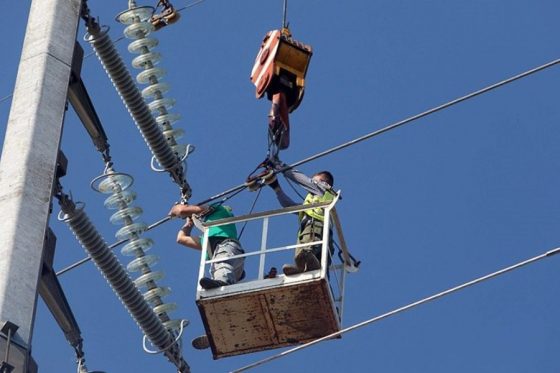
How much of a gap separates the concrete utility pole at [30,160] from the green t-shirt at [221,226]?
4.34 meters

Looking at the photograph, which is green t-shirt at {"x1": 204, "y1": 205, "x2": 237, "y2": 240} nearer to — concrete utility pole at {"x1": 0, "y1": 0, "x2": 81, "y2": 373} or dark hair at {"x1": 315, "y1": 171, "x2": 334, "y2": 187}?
dark hair at {"x1": 315, "y1": 171, "x2": 334, "y2": 187}

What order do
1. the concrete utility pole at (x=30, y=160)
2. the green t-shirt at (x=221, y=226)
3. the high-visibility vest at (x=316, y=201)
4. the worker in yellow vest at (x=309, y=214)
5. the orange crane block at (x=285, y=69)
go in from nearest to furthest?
the concrete utility pole at (x=30, y=160) → the worker in yellow vest at (x=309, y=214) → the high-visibility vest at (x=316, y=201) → the green t-shirt at (x=221, y=226) → the orange crane block at (x=285, y=69)

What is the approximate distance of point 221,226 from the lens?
595 inches

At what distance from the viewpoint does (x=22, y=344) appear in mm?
8891

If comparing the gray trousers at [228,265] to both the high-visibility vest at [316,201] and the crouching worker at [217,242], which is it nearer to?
the crouching worker at [217,242]

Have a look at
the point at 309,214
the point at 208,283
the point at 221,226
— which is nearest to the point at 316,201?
the point at 309,214

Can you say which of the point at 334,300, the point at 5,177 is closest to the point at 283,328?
the point at 334,300

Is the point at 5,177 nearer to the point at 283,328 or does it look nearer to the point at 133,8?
the point at 283,328

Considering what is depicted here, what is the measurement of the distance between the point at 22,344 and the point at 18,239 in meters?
0.71

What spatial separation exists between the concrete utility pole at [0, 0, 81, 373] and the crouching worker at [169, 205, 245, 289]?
4035 millimetres

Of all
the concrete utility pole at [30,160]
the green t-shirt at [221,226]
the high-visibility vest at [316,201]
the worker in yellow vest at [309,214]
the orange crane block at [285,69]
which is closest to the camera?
the concrete utility pole at [30,160]

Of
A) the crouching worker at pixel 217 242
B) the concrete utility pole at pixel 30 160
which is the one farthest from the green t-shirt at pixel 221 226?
the concrete utility pole at pixel 30 160

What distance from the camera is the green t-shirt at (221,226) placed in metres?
15.1

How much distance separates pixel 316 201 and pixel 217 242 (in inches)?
38.6
